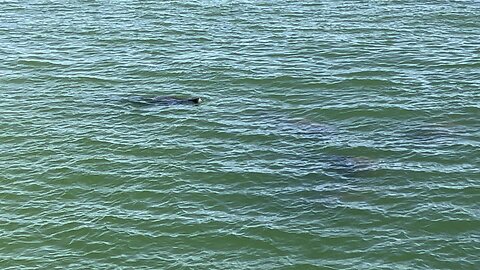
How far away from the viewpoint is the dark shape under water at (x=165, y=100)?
117 ft

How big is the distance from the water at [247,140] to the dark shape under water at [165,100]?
0.50m

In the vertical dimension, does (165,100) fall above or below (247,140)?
above

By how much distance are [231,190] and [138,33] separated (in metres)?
20.1

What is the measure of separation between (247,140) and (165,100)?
5869 millimetres

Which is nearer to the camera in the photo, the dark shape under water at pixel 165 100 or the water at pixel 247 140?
the water at pixel 247 140

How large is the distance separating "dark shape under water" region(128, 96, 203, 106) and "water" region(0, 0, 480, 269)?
0.50m

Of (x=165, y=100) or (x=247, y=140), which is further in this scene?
(x=165, y=100)

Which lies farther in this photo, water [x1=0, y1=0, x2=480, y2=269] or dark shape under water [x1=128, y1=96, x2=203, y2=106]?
dark shape under water [x1=128, y1=96, x2=203, y2=106]

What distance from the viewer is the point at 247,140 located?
31.8 m

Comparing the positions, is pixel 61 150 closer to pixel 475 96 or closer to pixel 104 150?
pixel 104 150

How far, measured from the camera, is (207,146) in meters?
31.4

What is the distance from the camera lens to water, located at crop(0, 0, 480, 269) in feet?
81.4

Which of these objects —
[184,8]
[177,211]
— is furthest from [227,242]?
[184,8]

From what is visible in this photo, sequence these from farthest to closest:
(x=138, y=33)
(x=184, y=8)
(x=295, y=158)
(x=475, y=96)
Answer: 1. (x=184, y=8)
2. (x=138, y=33)
3. (x=475, y=96)
4. (x=295, y=158)
